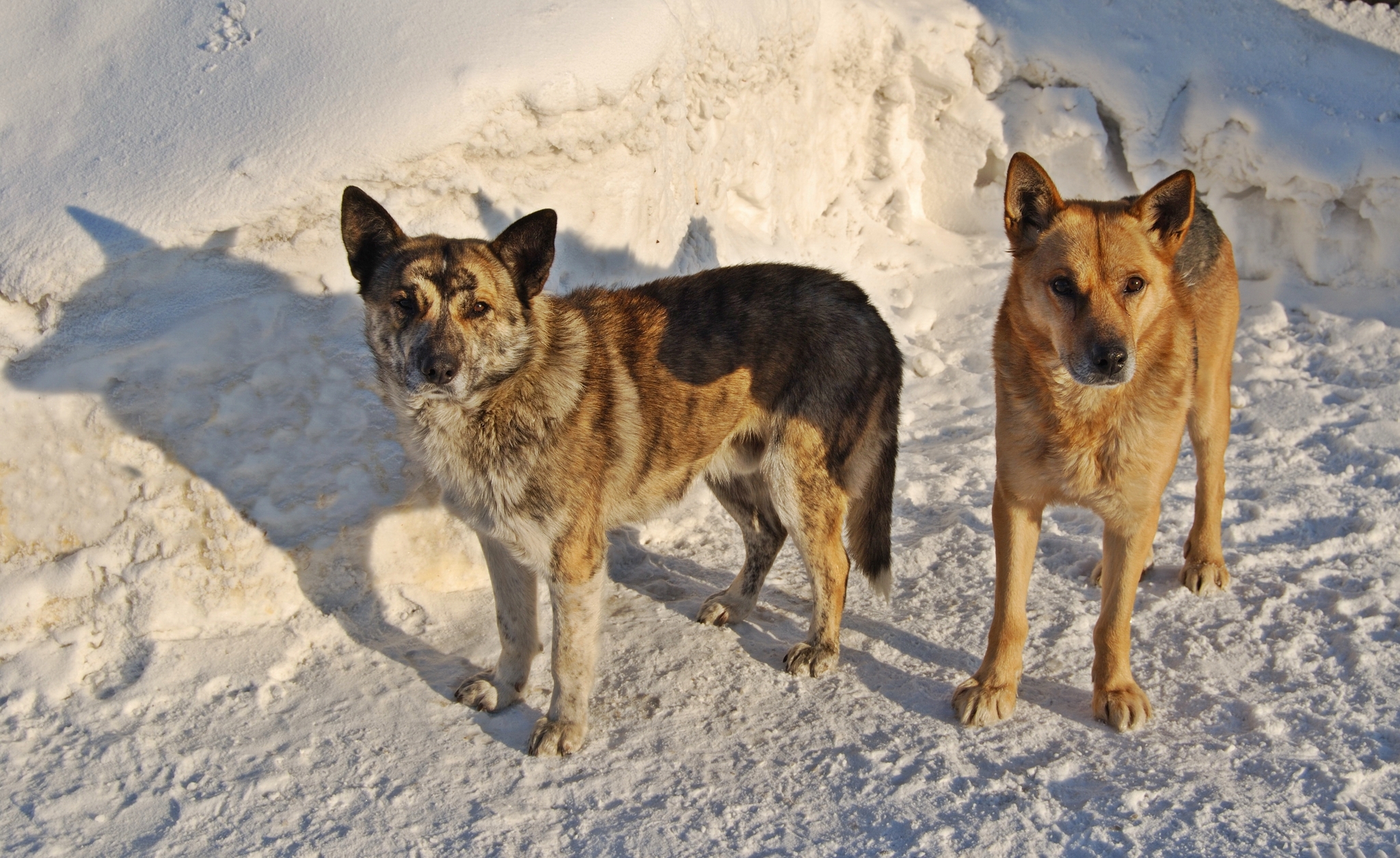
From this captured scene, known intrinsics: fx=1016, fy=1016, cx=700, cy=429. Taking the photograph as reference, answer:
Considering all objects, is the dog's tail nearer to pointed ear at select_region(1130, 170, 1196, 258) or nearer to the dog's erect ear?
pointed ear at select_region(1130, 170, 1196, 258)

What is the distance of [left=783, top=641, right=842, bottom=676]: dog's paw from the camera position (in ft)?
13.6

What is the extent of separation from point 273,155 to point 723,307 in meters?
2.05

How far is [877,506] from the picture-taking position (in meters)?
4.36

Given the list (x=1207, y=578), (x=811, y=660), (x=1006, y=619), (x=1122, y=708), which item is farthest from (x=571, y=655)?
(x=1207, y=578)

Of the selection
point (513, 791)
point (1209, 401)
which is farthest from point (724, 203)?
point (513, 791)

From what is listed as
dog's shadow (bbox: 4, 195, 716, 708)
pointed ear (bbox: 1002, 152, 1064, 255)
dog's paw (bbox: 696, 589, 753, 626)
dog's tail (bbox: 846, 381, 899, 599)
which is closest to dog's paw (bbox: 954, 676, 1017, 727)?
dog's tail (bbox: 846, 381, 899, 599)

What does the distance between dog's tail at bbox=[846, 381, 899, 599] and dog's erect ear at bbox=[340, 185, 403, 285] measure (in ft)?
6.82

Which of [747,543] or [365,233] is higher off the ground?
[365,233]

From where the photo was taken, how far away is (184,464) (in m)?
4.21

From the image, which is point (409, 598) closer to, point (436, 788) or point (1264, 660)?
point (436, 788)

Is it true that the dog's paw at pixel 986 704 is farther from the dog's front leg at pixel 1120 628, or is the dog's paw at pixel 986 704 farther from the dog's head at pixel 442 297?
the dog's head at pixel 442 297

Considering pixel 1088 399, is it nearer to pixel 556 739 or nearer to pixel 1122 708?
pixel 1122 708

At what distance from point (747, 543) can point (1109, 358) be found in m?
1.89

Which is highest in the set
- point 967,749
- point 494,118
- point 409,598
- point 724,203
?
point 494,118
